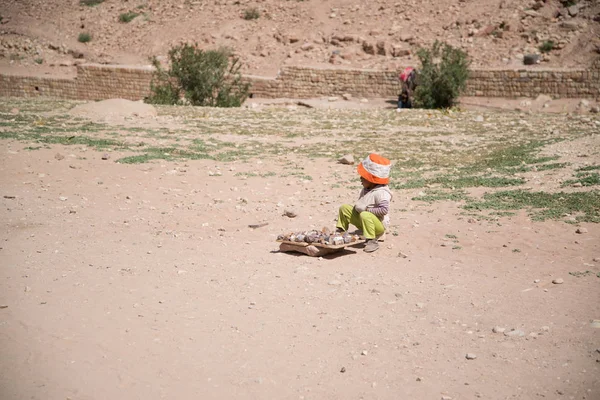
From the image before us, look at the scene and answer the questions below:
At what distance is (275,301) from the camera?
15.3 ft

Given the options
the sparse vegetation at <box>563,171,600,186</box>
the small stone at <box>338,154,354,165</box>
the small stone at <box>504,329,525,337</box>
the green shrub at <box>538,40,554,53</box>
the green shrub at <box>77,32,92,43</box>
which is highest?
the green shrub at <box>538,40,554,53</box>

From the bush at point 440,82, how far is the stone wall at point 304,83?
1658 millimetres

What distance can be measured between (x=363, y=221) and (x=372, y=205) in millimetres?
254

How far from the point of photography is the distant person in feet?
64.9

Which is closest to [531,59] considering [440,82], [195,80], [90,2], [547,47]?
[547,47]

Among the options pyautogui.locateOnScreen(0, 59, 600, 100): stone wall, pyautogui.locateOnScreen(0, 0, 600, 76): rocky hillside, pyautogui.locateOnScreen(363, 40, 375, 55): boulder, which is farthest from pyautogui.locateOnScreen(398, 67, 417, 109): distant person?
pyautogui.locateOnScreen(363, 40, 375, 55): boulder

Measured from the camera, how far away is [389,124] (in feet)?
48.2

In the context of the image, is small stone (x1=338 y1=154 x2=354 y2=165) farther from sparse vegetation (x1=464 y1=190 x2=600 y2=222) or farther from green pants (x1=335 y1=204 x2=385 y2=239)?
green pants (x1=335 y1=204 x2=385 y2=239)

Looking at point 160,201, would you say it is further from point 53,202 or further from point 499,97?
point 499,97

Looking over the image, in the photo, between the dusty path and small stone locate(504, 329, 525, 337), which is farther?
small stone locate(504, 329, 525, 337)

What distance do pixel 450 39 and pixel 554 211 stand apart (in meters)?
20.7

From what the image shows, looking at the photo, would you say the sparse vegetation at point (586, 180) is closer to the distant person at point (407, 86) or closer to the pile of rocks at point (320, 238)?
the pile of rocks at point (320, 238)

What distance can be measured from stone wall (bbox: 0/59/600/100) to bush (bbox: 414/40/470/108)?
166cm

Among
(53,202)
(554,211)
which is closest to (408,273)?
(554,211)
